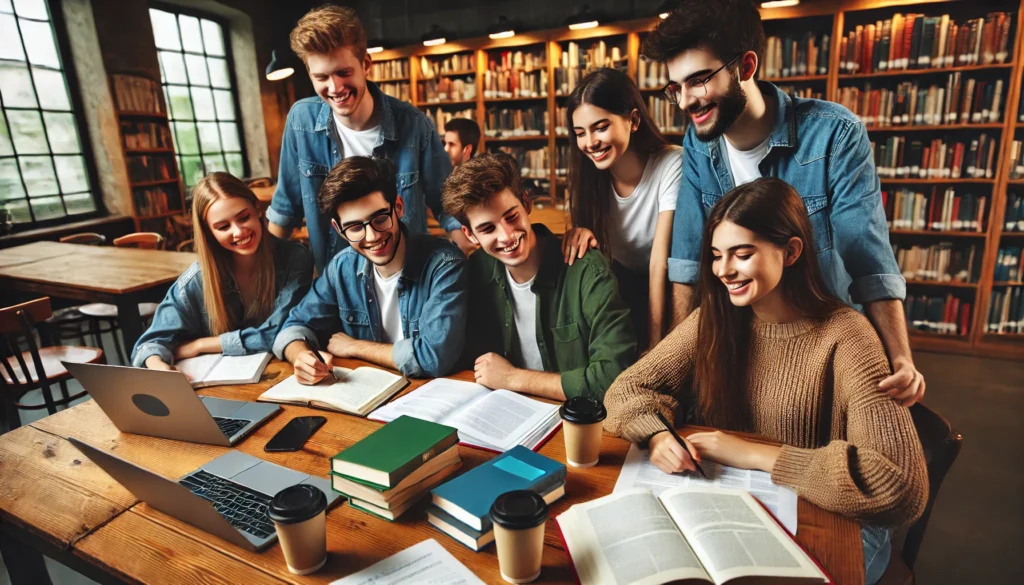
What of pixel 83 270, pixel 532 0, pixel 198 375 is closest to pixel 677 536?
pixel 198 375

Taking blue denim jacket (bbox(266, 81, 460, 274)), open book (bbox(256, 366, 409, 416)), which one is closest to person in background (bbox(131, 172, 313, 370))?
blue denim jacket (bbox(266, 81, 460, 274))

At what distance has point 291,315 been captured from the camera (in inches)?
77.4

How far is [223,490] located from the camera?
1.15m

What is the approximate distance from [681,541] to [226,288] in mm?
1738

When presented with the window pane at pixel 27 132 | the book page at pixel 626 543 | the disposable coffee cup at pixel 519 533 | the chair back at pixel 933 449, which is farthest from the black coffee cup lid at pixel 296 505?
the window pane at pixel 27 132

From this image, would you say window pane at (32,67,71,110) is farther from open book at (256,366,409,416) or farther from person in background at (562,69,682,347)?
person in background at (562,69,682,347)

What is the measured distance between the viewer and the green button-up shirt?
4.99ft

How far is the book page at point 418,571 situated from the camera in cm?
88

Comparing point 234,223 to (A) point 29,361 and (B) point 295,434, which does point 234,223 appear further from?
(A) point 29,361

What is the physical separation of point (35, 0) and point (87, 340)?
2.90 metres

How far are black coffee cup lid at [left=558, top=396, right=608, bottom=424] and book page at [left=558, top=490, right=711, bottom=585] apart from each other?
152mm

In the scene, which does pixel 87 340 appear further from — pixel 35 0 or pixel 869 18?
pixel 869 18

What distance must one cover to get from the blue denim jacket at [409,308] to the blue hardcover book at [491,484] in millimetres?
630

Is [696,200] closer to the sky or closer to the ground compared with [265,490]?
closer to the sky
